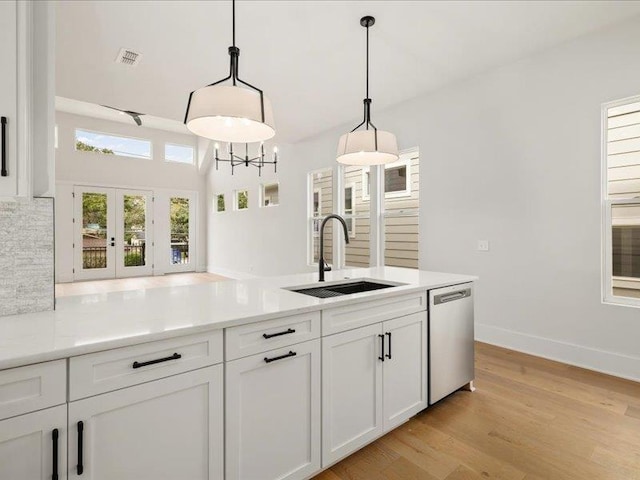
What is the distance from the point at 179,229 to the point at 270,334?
914 cm

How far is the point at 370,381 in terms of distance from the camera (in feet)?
6.20

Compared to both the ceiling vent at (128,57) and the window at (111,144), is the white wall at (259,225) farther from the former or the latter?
the ceiling vent at (128,57)

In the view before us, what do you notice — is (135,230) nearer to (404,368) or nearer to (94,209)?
(94,209)

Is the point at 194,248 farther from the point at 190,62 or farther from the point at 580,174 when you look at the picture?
the point at 580,174

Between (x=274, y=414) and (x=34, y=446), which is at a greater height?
(x=34, y=446)

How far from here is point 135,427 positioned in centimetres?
117

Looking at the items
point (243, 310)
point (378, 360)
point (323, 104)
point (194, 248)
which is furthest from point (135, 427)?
point (194, 248)

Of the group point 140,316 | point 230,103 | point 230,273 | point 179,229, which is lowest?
point 230,273

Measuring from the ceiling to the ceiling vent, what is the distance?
0.06 metres

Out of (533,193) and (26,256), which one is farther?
(533,193)

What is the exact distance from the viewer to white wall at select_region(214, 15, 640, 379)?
3.09 metres

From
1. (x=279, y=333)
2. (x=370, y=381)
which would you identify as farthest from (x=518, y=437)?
(x=279, y=333)

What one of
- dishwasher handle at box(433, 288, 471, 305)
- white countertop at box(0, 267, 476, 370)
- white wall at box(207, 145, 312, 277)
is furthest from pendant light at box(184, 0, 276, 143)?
white wall at box(207, 145, 312, 277)

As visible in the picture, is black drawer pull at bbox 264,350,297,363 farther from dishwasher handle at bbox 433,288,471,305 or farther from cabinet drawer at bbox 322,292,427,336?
dishwasher handle at bbox 433,288,471,305
